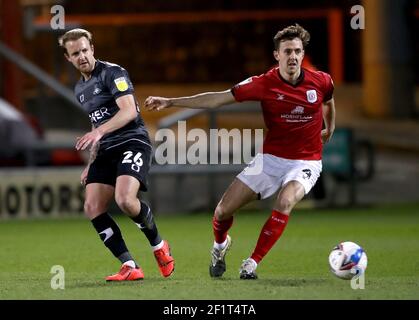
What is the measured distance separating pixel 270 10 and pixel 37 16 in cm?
610

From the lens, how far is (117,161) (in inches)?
442

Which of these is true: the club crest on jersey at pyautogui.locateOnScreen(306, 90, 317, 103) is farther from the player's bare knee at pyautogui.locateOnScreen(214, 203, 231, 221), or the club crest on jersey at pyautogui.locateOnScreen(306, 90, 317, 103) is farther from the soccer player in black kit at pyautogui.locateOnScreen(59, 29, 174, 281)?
the soccer player in black kit at pyautogui.locateOnScreen(59, 29, 174, 281)

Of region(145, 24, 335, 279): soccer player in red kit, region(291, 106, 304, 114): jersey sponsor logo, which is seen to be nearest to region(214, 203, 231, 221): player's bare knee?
region(145, 24, 335, 279): soccer player in red kit

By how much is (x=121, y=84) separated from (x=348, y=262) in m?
2.37

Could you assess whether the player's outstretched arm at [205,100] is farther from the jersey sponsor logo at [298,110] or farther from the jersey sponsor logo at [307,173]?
the jersey sponsor logo at [307,173]

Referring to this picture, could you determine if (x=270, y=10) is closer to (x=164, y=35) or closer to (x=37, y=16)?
(x=164, y=35)

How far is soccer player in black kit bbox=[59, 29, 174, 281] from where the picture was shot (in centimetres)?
1101

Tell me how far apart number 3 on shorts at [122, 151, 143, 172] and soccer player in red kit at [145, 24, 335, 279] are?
1.51ft

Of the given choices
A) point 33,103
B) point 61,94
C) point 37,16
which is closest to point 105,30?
point 37,16

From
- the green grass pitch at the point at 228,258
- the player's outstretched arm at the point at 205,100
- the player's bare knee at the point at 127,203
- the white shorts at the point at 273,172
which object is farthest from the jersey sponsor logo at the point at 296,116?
the player's bare knee at the point at 127,203

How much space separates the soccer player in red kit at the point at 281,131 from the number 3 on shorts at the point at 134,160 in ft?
1.51

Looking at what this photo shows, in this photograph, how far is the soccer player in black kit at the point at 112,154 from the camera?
11.0 meters

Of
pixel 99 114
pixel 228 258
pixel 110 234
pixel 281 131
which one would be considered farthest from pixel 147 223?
pixel 228 258

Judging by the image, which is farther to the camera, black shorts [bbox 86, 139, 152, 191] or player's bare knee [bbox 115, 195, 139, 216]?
black shorts [bbox 86, 139, 152, 191]
